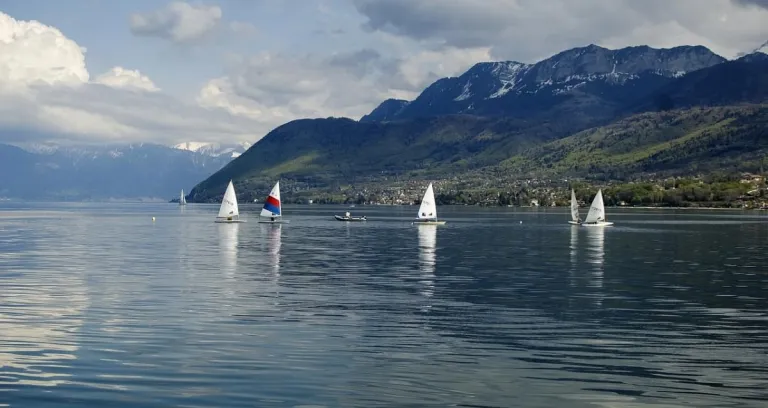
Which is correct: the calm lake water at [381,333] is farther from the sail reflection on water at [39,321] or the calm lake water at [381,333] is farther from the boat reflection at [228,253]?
the boat reflection at [228,253]

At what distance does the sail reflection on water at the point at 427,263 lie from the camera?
233 feet

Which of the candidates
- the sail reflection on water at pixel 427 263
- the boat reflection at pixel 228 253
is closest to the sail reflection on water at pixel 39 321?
the boat reflection at pixel 228 253

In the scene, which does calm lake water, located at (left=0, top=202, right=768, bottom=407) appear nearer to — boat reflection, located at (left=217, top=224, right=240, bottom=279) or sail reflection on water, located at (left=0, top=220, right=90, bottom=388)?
sail reflection on water, located at (left=0, top=220, right=90, bottom=388)

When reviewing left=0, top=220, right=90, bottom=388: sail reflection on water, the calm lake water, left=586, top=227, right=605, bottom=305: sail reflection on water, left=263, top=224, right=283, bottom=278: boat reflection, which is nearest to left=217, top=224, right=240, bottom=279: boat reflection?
the calm lake water

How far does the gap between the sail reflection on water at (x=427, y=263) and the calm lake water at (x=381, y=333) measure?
0.71m

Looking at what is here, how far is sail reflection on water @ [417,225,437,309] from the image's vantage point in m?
70.9

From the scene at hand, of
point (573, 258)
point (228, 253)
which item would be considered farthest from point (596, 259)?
point (228, 253)

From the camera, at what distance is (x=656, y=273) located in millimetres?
86688

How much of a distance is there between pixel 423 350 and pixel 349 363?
4.75 meters

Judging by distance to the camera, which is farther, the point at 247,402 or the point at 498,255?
the point at 498,255

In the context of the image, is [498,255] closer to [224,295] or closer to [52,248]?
[224,295]

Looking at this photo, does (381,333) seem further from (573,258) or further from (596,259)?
(573,258)

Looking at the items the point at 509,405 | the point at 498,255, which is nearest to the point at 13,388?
the point at 509,405

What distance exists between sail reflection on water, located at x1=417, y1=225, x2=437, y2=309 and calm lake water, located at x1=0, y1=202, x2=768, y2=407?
0.71 m
